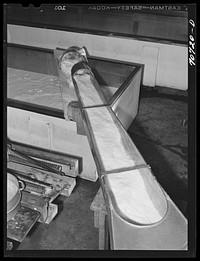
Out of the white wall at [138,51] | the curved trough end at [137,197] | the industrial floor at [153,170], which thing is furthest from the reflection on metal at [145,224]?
the white wall at [138,51]

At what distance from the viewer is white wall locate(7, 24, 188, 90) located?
9.27 ft

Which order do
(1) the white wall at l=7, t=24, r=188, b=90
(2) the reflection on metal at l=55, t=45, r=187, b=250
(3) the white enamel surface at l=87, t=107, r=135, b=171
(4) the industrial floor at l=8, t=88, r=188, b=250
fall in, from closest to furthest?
(2) the reflection on metal at l=55, t=45, r=187, b=250 < (3) the white enamel surface at l=87, t=107, r=135, b=171 < (4) the industrial floor at l=8, t=88, r=188, b=250 < (1) the white wall at l=7, t=24, r=188, b=90

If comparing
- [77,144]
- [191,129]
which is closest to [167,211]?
[191,129]

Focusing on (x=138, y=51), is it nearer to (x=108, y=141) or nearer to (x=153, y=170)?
(x=153, y=170)

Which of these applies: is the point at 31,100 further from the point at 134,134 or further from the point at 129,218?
the point at 129,218

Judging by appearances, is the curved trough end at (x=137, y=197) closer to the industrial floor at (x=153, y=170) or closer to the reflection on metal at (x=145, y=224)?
the reflection on metal at (x=145, y=224)

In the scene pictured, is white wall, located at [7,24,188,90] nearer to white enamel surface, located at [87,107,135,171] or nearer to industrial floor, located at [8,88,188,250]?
industrial floor, located at [8,88,188,250]

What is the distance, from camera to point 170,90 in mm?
2943

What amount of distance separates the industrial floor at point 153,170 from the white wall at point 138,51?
16 centimetres

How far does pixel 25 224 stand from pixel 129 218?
21.7 inches

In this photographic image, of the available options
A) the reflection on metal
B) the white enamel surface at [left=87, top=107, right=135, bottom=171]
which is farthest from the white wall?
the reflection on metal

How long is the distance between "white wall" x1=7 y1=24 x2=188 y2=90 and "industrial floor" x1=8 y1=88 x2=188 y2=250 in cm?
16

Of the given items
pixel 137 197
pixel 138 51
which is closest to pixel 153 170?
pixel 137 197

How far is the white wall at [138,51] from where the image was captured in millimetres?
2826
